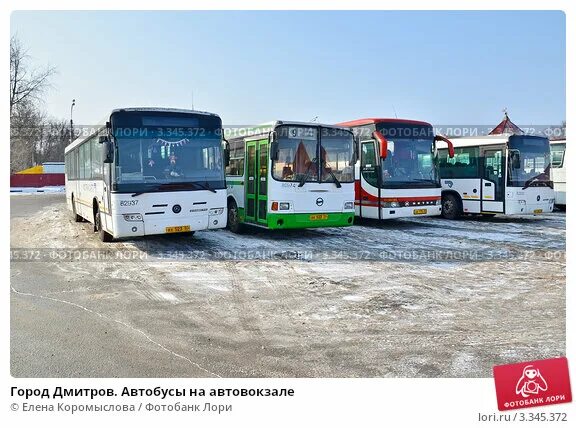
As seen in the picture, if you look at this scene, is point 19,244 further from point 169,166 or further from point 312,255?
point 312,255

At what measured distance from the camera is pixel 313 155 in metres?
12.0

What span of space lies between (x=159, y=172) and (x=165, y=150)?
1.57 feet

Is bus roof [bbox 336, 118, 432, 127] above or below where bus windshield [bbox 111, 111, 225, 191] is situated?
above

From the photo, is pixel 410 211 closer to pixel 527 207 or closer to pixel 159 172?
pixel 527 207

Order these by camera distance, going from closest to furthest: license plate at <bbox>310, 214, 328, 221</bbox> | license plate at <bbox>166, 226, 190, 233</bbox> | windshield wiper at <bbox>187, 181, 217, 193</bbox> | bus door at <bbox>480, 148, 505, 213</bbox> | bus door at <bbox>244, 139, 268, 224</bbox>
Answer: license plate at <bbox>166, 226, 190, 233</bbox> < windshield wiper at <bbox>187, 181, 217, 193</bbox> < license plate at <bbox>310, 214, 328, 221</bbox> < bus door at <bbox>244, 139, 268, 224</bbox> < bus door at <bbox>480, 148, 505, 213</bbox>

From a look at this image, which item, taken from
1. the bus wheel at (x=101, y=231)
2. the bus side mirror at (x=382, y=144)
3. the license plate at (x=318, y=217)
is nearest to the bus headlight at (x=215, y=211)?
the license plate at (x=318, y=217)

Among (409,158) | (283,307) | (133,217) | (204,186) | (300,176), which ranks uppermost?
(409,158)

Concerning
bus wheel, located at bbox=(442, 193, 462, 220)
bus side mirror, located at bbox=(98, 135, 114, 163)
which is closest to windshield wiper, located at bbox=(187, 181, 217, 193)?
bus side mirror, located at bbox=(98, 135, 114, 163)

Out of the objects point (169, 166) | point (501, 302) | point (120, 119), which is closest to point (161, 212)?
point (169, 166)

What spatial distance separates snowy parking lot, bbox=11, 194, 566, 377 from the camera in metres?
4.63
